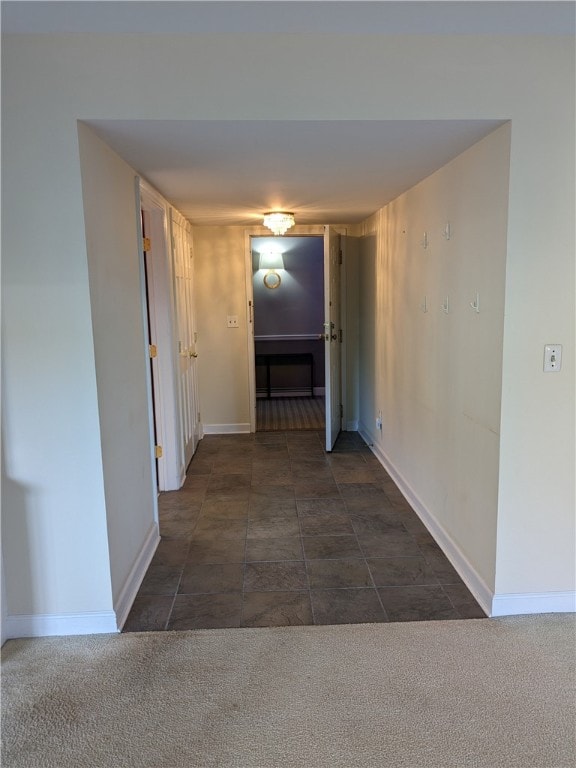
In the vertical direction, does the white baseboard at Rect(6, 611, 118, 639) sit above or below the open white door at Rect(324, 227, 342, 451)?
below

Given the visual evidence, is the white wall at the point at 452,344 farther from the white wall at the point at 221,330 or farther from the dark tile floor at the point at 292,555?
the white wall at the point at 221,330

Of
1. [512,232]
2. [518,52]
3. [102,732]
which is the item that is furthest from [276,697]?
[518,52]

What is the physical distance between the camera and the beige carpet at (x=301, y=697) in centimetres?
165

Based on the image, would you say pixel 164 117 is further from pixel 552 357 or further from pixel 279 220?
pixel 279 220

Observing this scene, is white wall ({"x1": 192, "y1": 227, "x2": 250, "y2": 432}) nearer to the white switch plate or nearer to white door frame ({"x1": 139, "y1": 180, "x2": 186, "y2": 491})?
white door frame ({"x1": 139, "y1": 180, "x2": 186, "y2": 491})

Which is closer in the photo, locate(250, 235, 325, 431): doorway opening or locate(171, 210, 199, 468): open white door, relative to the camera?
locate(171, 210, 199, 468): open white door

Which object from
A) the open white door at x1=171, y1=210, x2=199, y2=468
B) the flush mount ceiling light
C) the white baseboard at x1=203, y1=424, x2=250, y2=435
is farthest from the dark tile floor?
the flush mount ceiling light

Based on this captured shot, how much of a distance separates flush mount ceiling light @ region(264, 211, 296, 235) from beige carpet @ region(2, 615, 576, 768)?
9.95 feet

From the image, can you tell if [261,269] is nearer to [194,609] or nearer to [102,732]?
[194,609]

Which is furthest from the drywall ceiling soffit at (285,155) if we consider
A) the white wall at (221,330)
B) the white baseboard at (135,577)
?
the white baseboard at (135,577)

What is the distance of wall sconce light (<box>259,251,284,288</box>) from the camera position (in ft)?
24.1

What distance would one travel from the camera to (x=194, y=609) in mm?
2432

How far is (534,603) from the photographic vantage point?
7.63 feet

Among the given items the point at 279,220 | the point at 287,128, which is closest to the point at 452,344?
the point at 287,128
